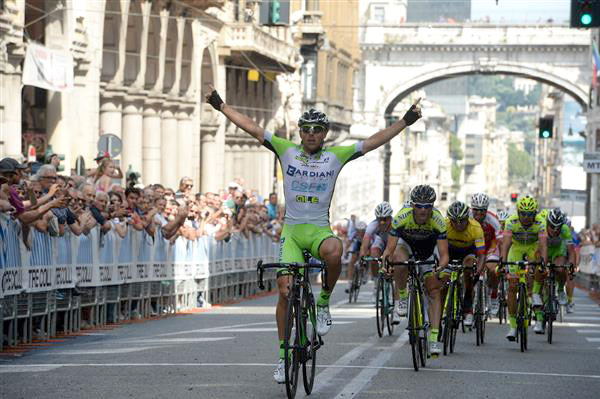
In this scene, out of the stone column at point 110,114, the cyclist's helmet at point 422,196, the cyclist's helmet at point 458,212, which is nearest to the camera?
the cyclist's helmet at point 422,196

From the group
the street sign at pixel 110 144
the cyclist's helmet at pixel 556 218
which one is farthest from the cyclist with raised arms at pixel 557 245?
the street sign at pixel 110 144

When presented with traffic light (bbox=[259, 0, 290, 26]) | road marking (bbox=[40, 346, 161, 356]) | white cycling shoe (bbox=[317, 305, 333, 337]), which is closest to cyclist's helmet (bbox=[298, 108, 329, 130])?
white cycling shoe (bbox=[317, 305, 333, 337])

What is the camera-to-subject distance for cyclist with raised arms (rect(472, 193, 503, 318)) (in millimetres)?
18672

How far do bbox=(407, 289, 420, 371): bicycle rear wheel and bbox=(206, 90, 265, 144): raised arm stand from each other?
2.53 meters

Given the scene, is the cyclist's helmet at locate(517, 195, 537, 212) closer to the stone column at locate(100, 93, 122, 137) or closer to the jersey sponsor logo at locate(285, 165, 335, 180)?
the jersey sponsor logo at locate(285, 165, 335, 180)

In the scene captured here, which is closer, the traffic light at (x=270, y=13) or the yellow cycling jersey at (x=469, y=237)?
the yellow cycling jersey at (x=469, y=237)

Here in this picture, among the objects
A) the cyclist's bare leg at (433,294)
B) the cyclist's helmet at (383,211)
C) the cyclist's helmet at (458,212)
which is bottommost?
the cyclist's bare leg at (433,294)

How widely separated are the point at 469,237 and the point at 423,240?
206 cm

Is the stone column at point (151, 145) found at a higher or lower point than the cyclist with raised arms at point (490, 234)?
higher

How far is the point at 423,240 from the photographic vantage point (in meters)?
15.2

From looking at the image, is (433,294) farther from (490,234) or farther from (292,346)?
(292,346)

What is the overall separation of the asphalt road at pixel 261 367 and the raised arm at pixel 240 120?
1.91 meters

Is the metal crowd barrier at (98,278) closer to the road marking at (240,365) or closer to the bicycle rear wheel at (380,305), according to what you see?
the road marking at (240,365)

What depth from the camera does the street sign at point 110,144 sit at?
28203 mm
